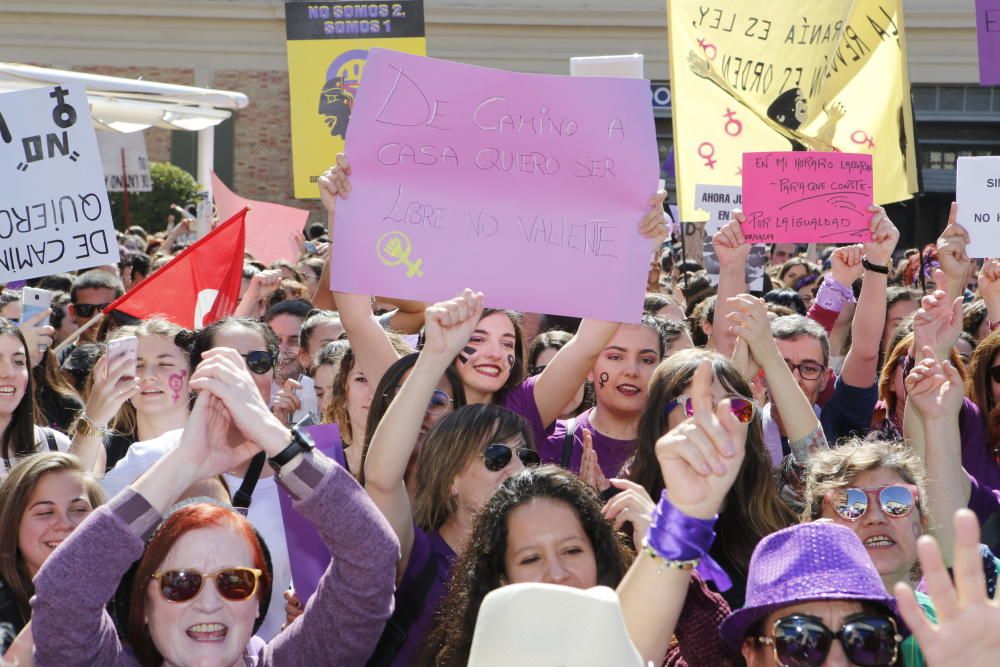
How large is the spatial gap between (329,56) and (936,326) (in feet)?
17.9

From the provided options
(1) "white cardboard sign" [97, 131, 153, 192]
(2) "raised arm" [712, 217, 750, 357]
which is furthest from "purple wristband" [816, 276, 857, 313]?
(1) "white cardboard sign" [97, 131, 153, 192]

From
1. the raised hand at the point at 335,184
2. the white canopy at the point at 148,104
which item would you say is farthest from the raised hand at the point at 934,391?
the white canopy at the point at 148,104

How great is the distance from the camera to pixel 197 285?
607cm

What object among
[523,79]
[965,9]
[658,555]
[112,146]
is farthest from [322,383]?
[965,9]

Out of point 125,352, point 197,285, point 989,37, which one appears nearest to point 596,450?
point 125,352

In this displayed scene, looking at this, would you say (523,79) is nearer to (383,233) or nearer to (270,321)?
(383,233)

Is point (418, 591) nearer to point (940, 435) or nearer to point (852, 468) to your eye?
point (852, 468)

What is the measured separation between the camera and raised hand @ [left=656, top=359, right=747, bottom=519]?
243cm

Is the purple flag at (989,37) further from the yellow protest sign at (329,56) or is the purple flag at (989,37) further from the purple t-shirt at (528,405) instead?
the purple t-shirt at (528,405)

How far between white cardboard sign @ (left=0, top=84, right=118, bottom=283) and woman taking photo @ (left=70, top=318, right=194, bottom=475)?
687 mm

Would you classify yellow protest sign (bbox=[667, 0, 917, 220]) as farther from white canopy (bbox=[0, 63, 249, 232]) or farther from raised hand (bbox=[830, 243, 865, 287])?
white canopy (bbox=[0, 63, 249, 232])

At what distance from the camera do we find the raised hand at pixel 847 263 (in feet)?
18.2

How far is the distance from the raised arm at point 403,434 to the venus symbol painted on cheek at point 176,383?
5.26 ft

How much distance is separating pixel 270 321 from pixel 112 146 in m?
9.12
